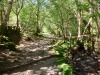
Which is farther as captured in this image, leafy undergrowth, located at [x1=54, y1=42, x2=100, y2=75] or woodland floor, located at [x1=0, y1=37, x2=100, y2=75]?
leafy undergrowth, located at [x1=54, y1=42, x2=100, y2=75]

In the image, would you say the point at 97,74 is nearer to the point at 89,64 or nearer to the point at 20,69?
the point at 89,64

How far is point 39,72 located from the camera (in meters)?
11.3

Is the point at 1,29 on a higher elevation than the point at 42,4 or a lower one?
lower

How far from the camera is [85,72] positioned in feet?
40.5

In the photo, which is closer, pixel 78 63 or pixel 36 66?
pixel 36 66

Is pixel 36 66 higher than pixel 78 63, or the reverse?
pixel 36 66

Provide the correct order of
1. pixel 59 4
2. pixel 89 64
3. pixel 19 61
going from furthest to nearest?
1. pixel 59 4
2. pixel 89 64
3. pixel 19 61

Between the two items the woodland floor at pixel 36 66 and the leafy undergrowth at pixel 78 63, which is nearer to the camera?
the woodland floor at pixel 36 66

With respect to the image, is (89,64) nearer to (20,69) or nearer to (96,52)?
(96,52)

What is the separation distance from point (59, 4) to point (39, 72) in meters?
12.0

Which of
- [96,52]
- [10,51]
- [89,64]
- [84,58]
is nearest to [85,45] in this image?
[96,52]

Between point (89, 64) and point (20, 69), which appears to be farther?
point (89, 64)

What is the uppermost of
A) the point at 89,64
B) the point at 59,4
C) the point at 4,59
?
the point at 59,4

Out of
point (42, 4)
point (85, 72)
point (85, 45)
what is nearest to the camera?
point (85, 72)
